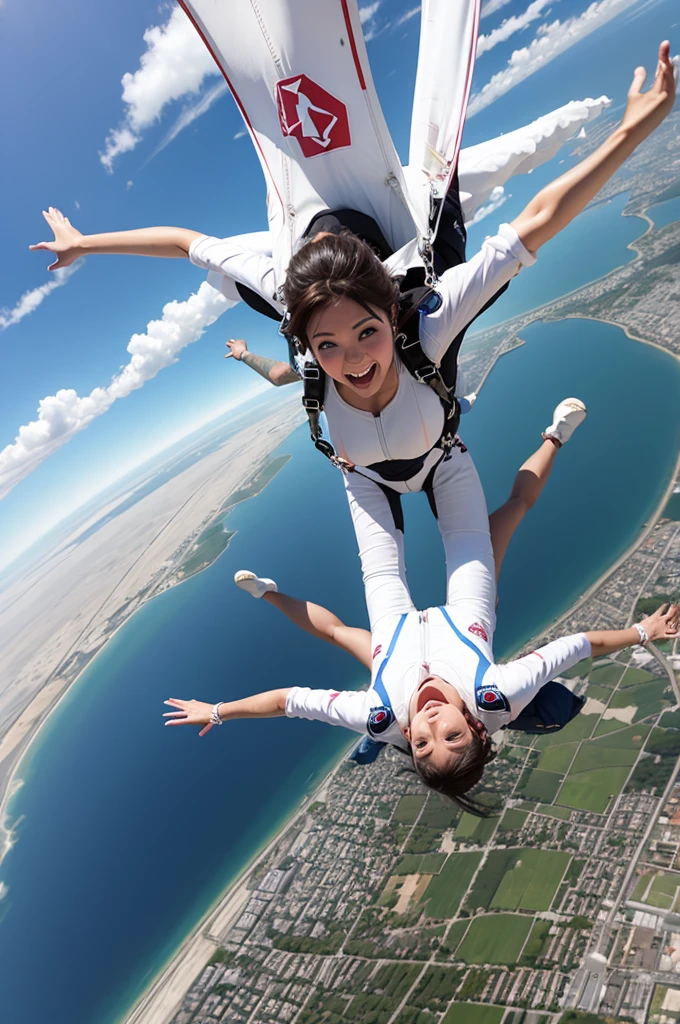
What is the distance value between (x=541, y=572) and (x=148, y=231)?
62.4ft

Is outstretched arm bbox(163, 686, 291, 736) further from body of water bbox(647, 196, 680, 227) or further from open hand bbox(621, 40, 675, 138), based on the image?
body of water bbox(647, 196, 680, 227)

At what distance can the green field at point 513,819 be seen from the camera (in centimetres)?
1216

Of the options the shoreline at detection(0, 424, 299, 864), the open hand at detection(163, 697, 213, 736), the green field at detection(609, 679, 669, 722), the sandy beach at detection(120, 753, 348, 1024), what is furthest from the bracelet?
the shoreline at detection(0, 424, 299, 864)

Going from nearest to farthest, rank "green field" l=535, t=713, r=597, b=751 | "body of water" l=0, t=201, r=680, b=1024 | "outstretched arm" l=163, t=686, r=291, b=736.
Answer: "outstretched arm" l=163, t=686, r=291, b=736, "green field" l=535, t=713, r=597, b=751, "body of water" l=0, t=201, r=680, b=1024

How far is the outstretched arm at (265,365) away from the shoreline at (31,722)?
27.0 meters

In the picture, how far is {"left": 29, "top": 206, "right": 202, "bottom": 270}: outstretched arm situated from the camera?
2.46 metres

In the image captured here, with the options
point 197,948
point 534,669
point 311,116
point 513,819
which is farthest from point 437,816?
point 311,116

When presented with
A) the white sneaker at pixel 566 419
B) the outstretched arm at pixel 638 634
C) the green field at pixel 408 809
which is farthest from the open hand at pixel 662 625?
the green field at pixel 408 809

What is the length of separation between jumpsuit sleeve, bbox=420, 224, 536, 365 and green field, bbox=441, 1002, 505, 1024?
12900 millimetres

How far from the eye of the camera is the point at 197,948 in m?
13.9

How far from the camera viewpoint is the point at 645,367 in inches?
1000

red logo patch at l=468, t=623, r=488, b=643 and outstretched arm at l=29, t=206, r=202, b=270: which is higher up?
outstretched arm at l=29, t=206, r=202, b=270

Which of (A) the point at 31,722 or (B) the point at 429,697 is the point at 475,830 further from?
(A) the point at 31,722

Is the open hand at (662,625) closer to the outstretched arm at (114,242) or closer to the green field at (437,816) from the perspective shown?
the outstretched arm at (114,242)
